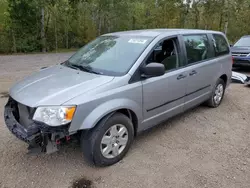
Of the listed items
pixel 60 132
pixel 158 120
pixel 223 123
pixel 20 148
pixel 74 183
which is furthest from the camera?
pixel 223 123

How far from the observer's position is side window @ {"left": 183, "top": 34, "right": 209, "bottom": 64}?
150 inches

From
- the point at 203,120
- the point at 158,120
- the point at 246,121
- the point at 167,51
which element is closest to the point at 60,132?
the point at 158,120

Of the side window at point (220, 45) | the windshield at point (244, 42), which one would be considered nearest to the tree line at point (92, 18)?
the windshield at point (244, 42)

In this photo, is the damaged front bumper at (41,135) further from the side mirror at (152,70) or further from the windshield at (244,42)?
the windshield at (244,42)

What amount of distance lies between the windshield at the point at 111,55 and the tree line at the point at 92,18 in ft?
39.6

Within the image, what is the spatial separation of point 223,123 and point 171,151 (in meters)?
1.51

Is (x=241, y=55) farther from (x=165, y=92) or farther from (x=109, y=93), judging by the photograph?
(x=109, y=93)

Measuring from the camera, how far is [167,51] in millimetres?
3521

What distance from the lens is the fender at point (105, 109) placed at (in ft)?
8.18

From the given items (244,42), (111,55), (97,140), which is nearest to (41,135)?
(97,140)

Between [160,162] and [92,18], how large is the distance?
18125 millimetres

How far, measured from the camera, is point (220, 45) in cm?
473

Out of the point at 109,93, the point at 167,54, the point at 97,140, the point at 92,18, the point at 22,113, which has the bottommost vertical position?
the point at 97,140

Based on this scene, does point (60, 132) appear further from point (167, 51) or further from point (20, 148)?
point (167, 51)
